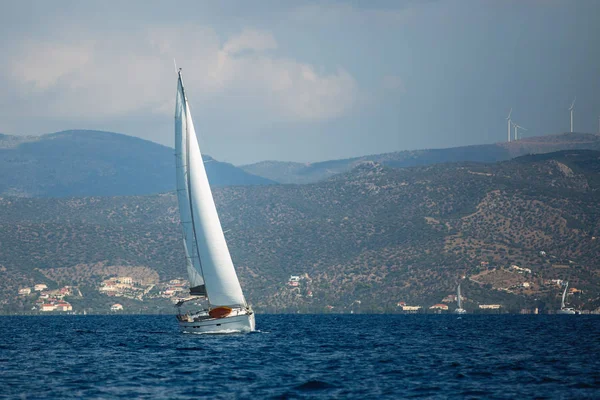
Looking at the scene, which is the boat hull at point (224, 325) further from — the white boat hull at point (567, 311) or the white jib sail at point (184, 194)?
the white boat hull at point (567, 311)

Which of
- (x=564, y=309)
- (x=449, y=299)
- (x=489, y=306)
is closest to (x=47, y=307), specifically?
(x=449, y=299)

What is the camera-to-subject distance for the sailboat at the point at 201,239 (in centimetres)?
7169

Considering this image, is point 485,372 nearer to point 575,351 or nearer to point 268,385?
point 268,385

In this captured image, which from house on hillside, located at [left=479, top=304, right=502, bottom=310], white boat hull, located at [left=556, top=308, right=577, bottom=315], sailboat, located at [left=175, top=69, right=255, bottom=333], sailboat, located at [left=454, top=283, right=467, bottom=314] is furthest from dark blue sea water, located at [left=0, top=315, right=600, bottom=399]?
house on hillside, located at [left=479, top=304, right=502, bottom=310]

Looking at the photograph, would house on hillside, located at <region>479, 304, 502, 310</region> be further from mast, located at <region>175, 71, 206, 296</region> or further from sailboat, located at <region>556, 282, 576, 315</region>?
mast, located at <region>175, 71, 206, 296</region>

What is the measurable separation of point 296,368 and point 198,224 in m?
20.5

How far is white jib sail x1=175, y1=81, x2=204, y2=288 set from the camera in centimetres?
7144

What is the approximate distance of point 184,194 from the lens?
72.1 m

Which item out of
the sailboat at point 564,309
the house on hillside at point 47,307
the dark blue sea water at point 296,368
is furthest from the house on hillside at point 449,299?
the dark blue sea water at point 296,368

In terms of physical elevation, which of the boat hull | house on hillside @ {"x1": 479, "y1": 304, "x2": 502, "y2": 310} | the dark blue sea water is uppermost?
the boat hull

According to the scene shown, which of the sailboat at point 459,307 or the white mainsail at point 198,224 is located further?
the sailboat at point 459,307

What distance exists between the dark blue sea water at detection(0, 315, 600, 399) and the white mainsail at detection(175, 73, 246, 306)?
4504 mm

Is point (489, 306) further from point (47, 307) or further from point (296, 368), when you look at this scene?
point (296, 368)

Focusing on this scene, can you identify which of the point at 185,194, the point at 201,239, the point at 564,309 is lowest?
the point at 564,309
